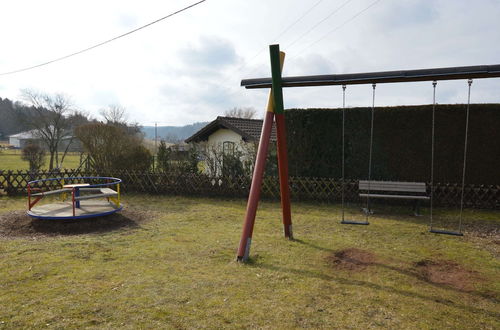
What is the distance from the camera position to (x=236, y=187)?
12.6 metres

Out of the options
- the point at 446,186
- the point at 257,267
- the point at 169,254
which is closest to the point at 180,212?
the point at 169,254

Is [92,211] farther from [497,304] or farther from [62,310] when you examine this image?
[497,304]

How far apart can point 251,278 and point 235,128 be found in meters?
11.5

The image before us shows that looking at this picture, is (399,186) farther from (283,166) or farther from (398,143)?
(283,166)

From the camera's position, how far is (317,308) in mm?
3951

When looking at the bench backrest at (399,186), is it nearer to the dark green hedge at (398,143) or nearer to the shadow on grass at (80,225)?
the dark green hedge at (398,143)

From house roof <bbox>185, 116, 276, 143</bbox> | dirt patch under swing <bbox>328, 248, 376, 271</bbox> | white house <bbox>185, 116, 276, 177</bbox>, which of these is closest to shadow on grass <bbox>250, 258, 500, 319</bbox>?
dirt patch under swing <bbox>328, 248, 376, 271</bbox>

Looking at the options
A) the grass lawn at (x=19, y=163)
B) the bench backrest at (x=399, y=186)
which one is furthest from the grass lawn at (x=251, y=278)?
the grass lawn at (x=19, y=163)

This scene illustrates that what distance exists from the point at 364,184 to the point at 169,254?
6872 mm

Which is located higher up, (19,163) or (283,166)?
(283,166)

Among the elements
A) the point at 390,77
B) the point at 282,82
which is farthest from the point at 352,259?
the point at 282,82

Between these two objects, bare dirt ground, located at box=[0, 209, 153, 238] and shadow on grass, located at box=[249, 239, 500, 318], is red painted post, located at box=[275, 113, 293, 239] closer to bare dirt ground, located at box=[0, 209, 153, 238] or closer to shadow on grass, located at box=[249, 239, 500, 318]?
shadow on grass, located at box=[249, 239, 500, 318]

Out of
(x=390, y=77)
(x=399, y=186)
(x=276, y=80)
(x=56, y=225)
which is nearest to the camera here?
(x=390, y=77)

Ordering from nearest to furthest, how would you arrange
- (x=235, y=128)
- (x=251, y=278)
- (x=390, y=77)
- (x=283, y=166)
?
(x=251, y=278), (x=390, y=77), (x=283, y=166), (x=235, y=128)
